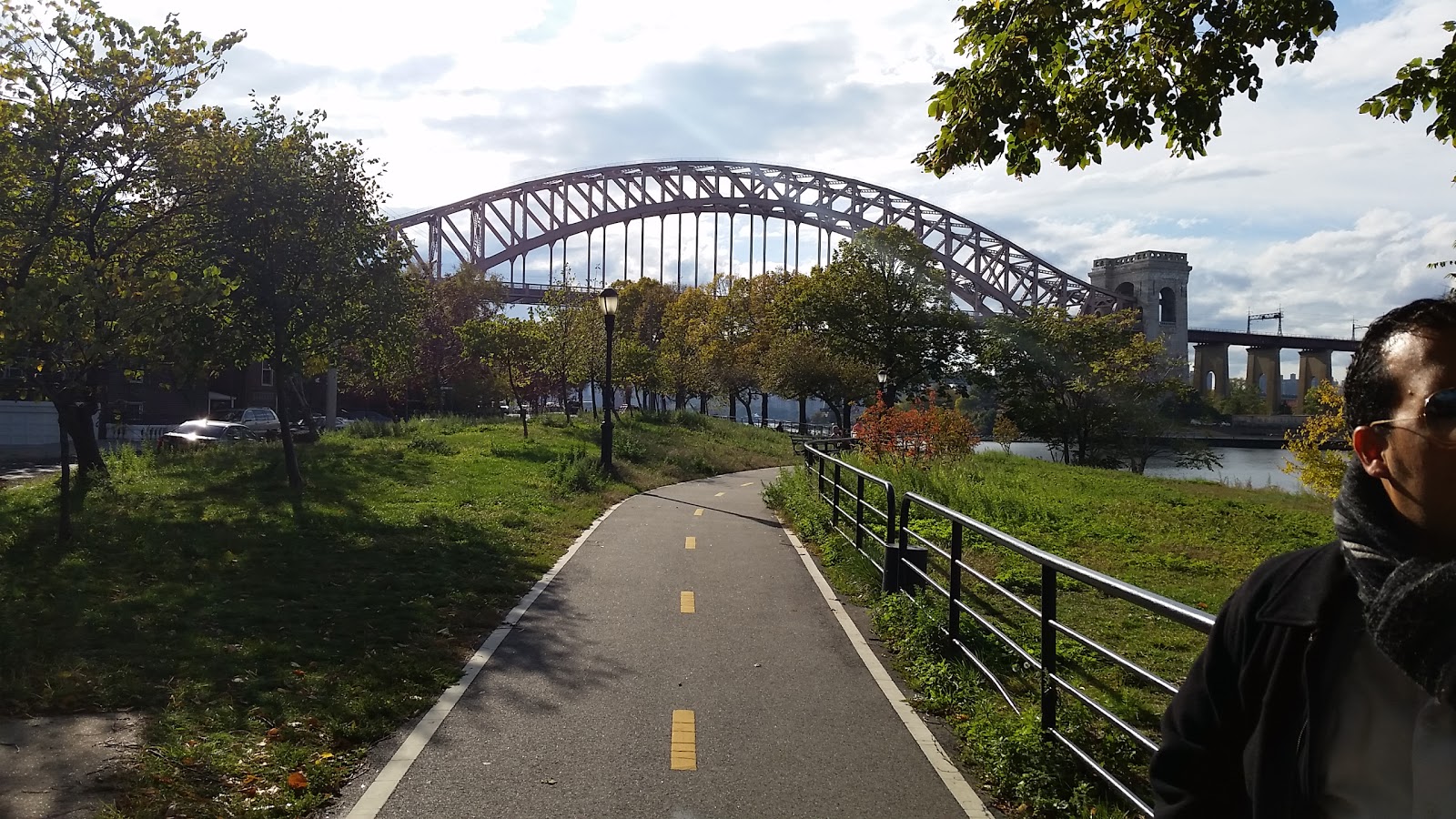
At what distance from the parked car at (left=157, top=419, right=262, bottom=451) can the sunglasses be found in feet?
108

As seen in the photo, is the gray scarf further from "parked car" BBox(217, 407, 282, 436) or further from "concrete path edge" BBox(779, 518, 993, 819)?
"parked car" BBox(217, 407, 282, 436)

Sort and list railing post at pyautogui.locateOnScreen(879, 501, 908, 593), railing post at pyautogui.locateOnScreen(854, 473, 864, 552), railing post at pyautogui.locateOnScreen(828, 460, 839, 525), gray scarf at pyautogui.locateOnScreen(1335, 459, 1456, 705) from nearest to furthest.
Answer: gray scarf at pyautogui.locateOnScreen(1335, 459, 1456, 705) < railing post at pyautogui.locateOnScreen(879, 501, 908, 593) < railing post at pyautogui.locateOnScreen(854, 473, 864, 552) < railing post at pyautogui.locateOnScreen(828, 460, 839, 525)

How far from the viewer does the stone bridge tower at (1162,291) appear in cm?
10300

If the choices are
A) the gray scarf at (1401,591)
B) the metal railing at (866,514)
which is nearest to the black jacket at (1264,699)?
the gray scarf at (1401,591)

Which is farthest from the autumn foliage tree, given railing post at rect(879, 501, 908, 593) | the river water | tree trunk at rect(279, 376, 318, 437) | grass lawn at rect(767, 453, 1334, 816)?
tree trunk at rect(279, 376, 318, 437)

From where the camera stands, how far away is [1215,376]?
10688 centimetres

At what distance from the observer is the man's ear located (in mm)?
1824

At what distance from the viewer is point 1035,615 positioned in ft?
20.2

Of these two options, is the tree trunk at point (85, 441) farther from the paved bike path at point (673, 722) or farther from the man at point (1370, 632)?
the man at point (1370, 632)

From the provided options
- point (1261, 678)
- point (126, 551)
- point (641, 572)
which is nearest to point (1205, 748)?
point (1261, 678)

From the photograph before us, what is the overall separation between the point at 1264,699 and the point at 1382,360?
66cm

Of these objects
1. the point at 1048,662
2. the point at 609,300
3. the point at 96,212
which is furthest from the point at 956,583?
the point at 609,300

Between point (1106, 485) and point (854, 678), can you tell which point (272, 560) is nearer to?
point (854, 678)

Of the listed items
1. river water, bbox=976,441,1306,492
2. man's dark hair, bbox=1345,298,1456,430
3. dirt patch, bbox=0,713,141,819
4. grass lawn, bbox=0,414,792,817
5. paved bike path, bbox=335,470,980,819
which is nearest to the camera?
man's dark hair, bbox=1345,298,1456,430
